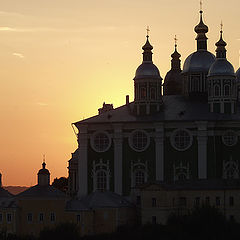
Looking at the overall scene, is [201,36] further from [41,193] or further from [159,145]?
[41,193]

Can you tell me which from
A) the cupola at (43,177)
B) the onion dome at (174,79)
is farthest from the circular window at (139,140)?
the onion dome at (174,79)

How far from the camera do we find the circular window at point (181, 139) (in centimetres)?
11200

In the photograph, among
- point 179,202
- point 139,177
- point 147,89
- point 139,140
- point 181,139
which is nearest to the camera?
point 179,202

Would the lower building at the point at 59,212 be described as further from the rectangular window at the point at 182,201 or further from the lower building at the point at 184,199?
the rectangular window at the point at 182,201

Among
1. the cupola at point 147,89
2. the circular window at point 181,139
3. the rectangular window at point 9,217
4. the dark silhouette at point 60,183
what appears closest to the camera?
the rectangular window at point 9,217

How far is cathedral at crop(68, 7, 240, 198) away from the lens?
112 m

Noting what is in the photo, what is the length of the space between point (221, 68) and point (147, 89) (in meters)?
7.08

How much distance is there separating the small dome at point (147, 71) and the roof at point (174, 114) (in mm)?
2742

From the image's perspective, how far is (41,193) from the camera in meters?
107

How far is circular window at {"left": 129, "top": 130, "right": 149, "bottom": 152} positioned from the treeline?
10.8 meters

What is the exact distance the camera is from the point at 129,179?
113 metres

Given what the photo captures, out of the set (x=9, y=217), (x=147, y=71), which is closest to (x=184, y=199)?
(x=9, y=217)

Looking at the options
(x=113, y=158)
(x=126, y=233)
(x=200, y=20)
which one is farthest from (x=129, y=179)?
(x=200, y=20)

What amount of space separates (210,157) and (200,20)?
17.2m
